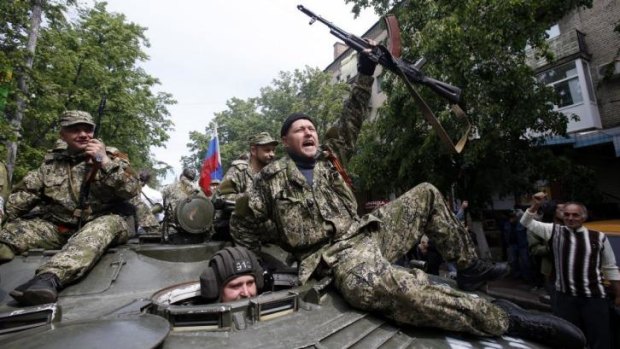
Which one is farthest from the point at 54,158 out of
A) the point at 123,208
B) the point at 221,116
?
the point at 221,116

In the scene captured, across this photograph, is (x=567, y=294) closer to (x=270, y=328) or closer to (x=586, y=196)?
(x=270, y=328)

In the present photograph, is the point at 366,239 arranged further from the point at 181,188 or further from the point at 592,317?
the point at 181,188

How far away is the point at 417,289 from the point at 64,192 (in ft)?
11.6

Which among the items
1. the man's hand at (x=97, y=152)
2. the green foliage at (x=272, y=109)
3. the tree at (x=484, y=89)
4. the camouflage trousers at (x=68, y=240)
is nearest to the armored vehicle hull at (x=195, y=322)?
the camouflage trousers at (x=68, y=240)

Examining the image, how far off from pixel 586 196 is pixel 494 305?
8.89 meters

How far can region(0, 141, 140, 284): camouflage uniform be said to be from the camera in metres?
3.79

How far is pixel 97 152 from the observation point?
12.2 ft

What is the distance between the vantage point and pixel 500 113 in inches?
364

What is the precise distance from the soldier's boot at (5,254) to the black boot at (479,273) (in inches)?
155

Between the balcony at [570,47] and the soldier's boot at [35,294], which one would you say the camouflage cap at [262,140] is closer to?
the soldier's boot at [35,294]

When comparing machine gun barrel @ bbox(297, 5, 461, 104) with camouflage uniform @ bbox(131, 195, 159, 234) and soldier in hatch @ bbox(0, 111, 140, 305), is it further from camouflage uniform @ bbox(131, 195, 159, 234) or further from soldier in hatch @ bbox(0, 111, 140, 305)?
camouflage uniform @ bbox(131, 195, 159, 234)

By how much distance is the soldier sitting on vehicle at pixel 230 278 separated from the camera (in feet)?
8.71

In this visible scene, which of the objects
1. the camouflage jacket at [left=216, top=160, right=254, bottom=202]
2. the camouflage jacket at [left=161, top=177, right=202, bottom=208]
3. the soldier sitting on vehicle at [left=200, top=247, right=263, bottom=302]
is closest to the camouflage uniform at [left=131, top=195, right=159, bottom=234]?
the camouflage jacket at [left=216, top=160, right=254, bottom=202]

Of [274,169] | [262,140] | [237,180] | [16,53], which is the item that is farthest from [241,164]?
[16,53]
